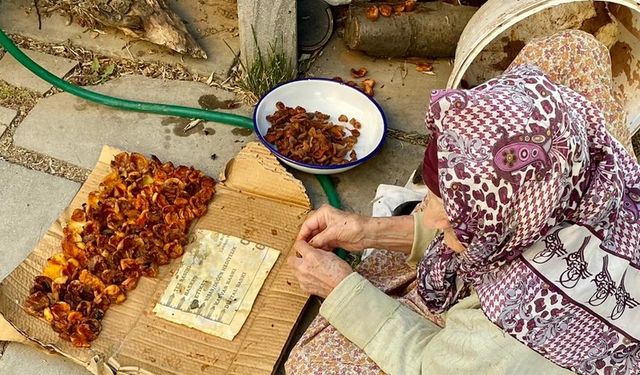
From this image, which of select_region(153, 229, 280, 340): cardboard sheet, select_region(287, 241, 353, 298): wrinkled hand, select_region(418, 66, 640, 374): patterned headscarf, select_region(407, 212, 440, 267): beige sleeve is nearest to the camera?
select_region(418, 66, 640, 374): patterned headscarf

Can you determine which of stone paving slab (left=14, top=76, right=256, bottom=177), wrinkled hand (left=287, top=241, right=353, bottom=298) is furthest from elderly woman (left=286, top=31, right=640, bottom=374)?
stone paving slab (left=14, top=76, right=256, bottom=177)

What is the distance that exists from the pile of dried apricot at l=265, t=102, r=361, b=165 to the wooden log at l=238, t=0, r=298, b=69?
342 mm

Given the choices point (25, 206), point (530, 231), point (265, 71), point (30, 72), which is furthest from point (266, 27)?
→ point (530, 231)

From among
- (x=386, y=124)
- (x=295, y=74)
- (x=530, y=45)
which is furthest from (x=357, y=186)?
(x=530, y=45)

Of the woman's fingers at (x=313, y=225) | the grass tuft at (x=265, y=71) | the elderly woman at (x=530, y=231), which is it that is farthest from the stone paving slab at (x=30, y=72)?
the elderly woman at (x=530, y=231)

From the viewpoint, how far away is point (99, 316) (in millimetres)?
2512

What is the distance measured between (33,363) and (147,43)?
1833mm

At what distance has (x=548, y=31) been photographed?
3385 mm

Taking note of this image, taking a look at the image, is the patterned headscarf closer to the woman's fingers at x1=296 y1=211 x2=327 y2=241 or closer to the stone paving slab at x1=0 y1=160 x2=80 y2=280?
the woman's fingers at x1=296 y1=211 x2=327 y2=241

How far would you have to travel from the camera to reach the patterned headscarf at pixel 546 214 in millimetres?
1455

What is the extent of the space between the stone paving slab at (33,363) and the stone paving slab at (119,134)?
0.93 m

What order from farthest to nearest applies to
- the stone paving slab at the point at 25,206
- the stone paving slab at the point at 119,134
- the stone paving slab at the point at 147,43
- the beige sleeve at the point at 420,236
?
1. the stone paving slab at the point at 147,43
2. the stone paving slab at the point at 119,134
3. the stone paving slab at the point at 25,206
4. the beige sleeve at the point at 420,236

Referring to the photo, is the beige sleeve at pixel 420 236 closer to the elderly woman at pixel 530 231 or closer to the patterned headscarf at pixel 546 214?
the elderly woman at pixel 530 231

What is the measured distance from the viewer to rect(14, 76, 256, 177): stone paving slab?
10.4 ft
